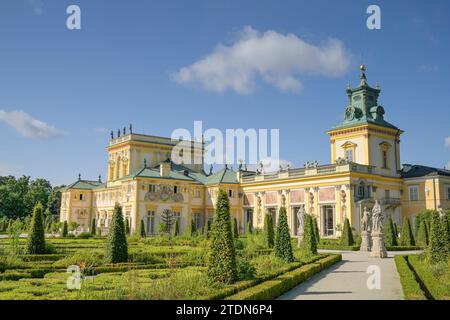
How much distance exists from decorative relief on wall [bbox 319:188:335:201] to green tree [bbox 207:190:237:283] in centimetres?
3180

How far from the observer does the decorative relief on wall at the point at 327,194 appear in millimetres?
42969

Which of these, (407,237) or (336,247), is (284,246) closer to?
(336,247)

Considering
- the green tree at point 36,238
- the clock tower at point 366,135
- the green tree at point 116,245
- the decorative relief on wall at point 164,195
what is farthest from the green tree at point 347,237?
the green tree at point 36,238

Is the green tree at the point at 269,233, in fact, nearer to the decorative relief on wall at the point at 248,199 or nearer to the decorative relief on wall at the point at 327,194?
the decorative relief on wall at the point at 327,194

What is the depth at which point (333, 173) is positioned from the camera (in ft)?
140

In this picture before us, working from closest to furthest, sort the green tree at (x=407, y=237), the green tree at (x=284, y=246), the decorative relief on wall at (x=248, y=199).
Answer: the green tree at (x=284, y=246)
the green tree at (x=407, y=237)
the decorative relief on wall at (x=248, y=199)

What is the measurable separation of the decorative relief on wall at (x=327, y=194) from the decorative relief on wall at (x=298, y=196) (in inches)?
86.1

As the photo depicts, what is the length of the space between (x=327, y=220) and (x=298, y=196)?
13.4 ft

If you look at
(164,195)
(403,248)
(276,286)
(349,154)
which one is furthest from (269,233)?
(349,154)

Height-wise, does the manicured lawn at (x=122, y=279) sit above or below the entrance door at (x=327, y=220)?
below

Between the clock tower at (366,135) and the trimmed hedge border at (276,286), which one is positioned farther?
the clock tower at (366,135)

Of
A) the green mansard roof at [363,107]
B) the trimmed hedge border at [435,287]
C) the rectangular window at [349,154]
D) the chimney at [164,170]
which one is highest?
the green mansard roof at [363,107]

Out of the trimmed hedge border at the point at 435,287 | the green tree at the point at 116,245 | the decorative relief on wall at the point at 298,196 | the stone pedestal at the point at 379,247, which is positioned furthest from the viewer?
the decorative relief on wall at the point at 298,196
